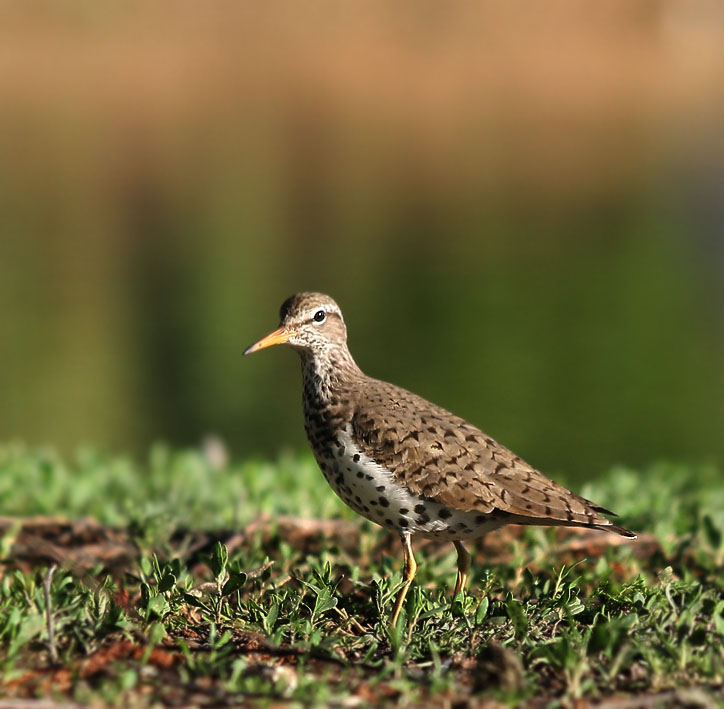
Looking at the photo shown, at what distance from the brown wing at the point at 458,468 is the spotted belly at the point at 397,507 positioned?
5 centimetres

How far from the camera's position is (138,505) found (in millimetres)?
8867

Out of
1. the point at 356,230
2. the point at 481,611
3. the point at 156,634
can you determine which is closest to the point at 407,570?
the point at 481,611

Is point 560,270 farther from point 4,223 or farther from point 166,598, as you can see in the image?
point 166,598

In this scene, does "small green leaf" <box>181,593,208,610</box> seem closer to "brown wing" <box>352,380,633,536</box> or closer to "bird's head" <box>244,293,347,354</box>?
"brown wing" <box>352,380,633,536</box>

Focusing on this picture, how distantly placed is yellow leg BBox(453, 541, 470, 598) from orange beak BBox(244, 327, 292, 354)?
1.69 meters

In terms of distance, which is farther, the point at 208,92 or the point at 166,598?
the point at 208,92

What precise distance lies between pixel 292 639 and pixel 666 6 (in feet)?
265

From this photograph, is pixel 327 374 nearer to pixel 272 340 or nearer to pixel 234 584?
pixel 272 340

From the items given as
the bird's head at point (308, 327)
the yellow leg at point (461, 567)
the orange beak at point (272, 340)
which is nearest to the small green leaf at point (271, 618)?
the yellow leg at point (461, 567)

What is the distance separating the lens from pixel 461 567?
635 centimetres

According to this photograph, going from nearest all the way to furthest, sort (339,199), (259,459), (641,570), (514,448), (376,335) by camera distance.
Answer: (641,570)
(259,459)
(514,448)
(376,335)
(339,199)

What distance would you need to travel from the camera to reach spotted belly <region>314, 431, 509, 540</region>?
6.15m

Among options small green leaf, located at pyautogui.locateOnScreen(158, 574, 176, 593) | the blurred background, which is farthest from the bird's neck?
the blurred background

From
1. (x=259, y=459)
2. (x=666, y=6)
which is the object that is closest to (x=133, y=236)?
(x=259, y=459)
